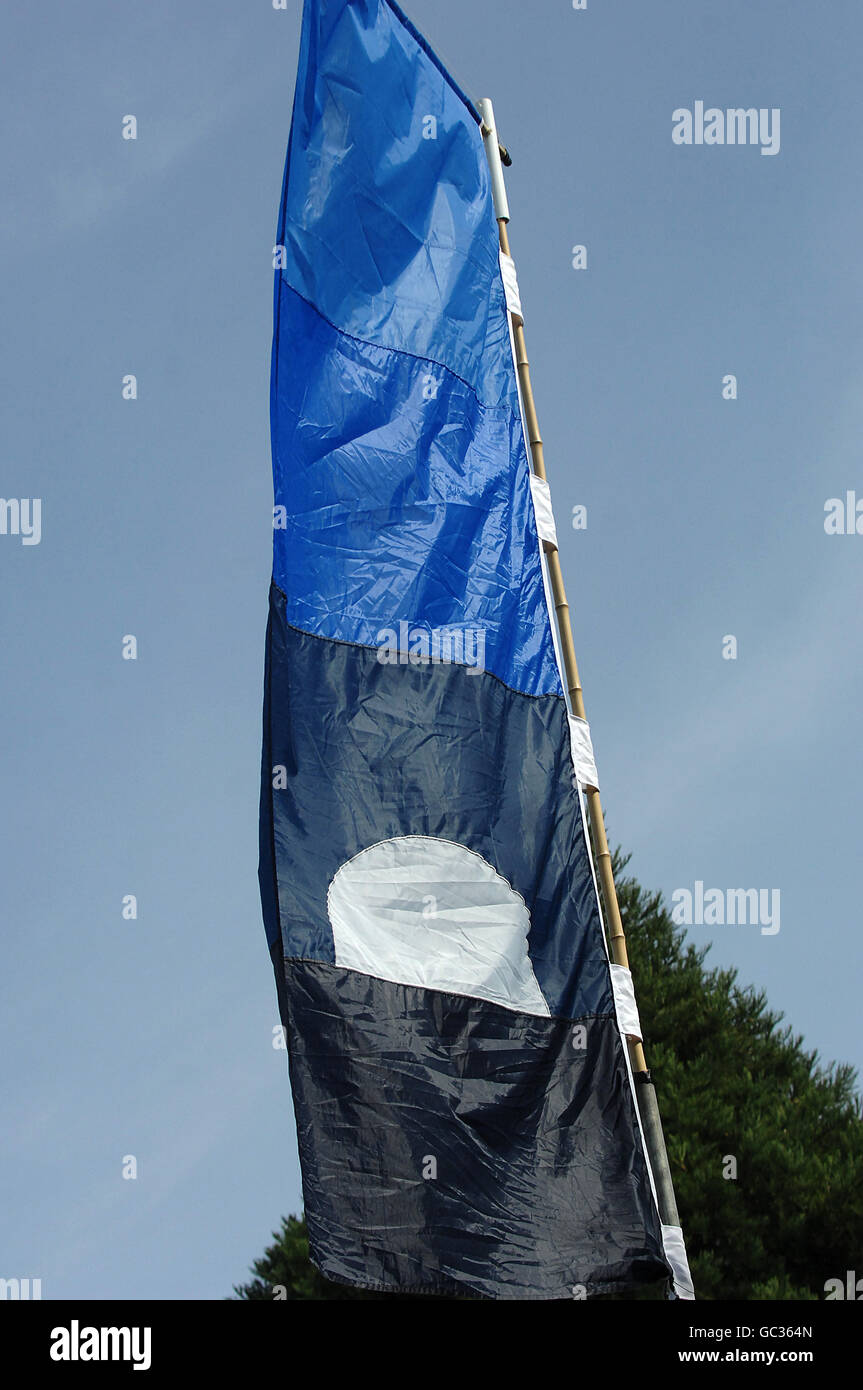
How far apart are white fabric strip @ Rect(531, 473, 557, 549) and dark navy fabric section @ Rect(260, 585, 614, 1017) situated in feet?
3.60

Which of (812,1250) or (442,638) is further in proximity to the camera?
(812,1250)

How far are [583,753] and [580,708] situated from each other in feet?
0.97

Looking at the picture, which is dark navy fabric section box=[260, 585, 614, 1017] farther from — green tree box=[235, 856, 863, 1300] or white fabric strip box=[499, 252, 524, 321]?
green tree box=[235, 856, 863, 1300]

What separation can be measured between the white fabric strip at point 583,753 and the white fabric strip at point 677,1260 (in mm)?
2626

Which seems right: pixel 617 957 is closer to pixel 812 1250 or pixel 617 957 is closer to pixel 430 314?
pixel 430 314

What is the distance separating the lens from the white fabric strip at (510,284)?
32.7ft

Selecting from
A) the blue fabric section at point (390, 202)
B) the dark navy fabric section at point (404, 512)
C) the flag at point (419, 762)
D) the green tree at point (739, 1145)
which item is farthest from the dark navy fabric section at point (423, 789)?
the green tree at point (739, 1145)

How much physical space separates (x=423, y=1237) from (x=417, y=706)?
329 cm

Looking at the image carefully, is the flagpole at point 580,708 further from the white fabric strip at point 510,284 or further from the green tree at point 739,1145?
the green tree at point 739,1145

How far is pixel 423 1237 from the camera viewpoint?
24.5 feet

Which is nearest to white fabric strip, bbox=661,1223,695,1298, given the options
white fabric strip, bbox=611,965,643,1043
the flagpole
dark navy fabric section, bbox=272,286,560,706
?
the flagpole

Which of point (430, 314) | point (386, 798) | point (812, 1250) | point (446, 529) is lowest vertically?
point (812, 1250)
